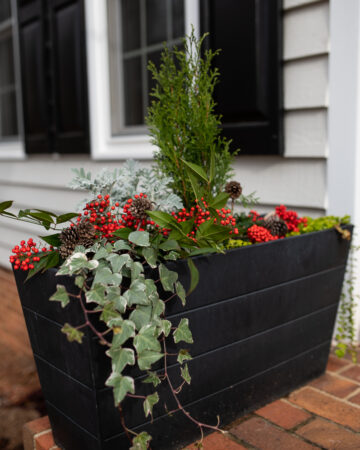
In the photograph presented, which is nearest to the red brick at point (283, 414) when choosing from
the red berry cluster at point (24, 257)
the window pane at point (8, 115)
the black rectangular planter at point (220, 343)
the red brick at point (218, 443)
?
the black rectangular planter at point (220, 343)

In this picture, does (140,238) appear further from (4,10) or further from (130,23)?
(4,10)

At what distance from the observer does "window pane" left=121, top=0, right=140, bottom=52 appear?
11.0 ft

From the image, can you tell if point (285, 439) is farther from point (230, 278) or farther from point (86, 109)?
point (86, 109)

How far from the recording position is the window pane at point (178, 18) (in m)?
3.05

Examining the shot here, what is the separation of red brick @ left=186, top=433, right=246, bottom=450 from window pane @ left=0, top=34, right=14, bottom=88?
440 cm

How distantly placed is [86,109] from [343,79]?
6.46 ft

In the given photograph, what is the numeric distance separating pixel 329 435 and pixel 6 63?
15.4ft

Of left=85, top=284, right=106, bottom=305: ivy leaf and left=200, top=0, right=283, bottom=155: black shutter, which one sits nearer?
left=85, top=284, right=106, bottom=305: ivy leaf

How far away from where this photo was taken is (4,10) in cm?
467

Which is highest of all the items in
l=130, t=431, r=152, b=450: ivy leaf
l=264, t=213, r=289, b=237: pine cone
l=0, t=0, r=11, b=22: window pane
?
l=0, t=0, r=11, b=22: window pane

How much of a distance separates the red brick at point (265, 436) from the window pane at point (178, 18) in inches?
94.5

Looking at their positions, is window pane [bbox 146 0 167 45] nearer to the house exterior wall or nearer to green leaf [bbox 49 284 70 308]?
the house exterior wall

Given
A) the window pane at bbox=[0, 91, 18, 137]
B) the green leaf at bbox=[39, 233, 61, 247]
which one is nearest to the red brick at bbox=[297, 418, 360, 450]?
the green leaf at bbox=[39, 233, 61, 247]

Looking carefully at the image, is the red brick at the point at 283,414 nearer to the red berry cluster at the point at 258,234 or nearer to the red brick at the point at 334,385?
the red brick at the point at 334,385
